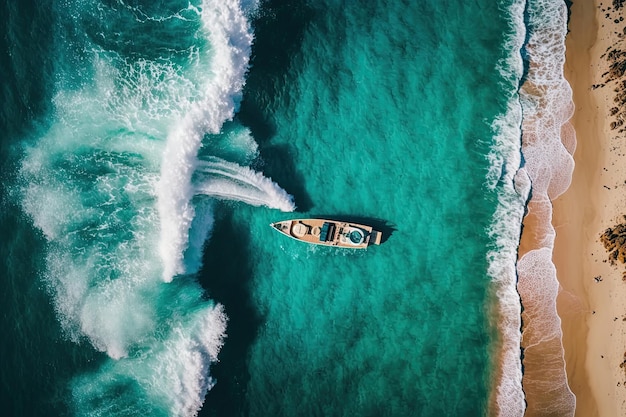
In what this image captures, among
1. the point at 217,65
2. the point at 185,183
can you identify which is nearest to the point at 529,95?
the point at 217,65

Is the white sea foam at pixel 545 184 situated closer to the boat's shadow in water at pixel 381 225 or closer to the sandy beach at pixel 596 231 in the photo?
the sandy beach at pixel 596 231

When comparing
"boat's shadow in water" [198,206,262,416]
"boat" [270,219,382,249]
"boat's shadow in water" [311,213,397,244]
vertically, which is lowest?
"boat's shadow in water" [198,206,262,416]

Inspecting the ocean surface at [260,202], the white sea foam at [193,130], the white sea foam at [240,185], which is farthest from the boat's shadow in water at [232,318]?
the white sea foam at [193,130]

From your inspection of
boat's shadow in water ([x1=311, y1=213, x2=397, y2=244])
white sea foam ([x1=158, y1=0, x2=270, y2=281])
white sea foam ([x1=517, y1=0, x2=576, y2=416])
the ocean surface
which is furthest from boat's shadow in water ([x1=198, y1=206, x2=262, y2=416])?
white sea foam ([x1=517, y1=0, x2=576, y2=416])

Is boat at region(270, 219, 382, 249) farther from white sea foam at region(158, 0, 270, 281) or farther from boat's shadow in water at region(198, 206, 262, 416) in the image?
white sea foam at region(158, 0, 270, 281)

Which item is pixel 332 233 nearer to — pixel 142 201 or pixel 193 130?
pixel 193 130
